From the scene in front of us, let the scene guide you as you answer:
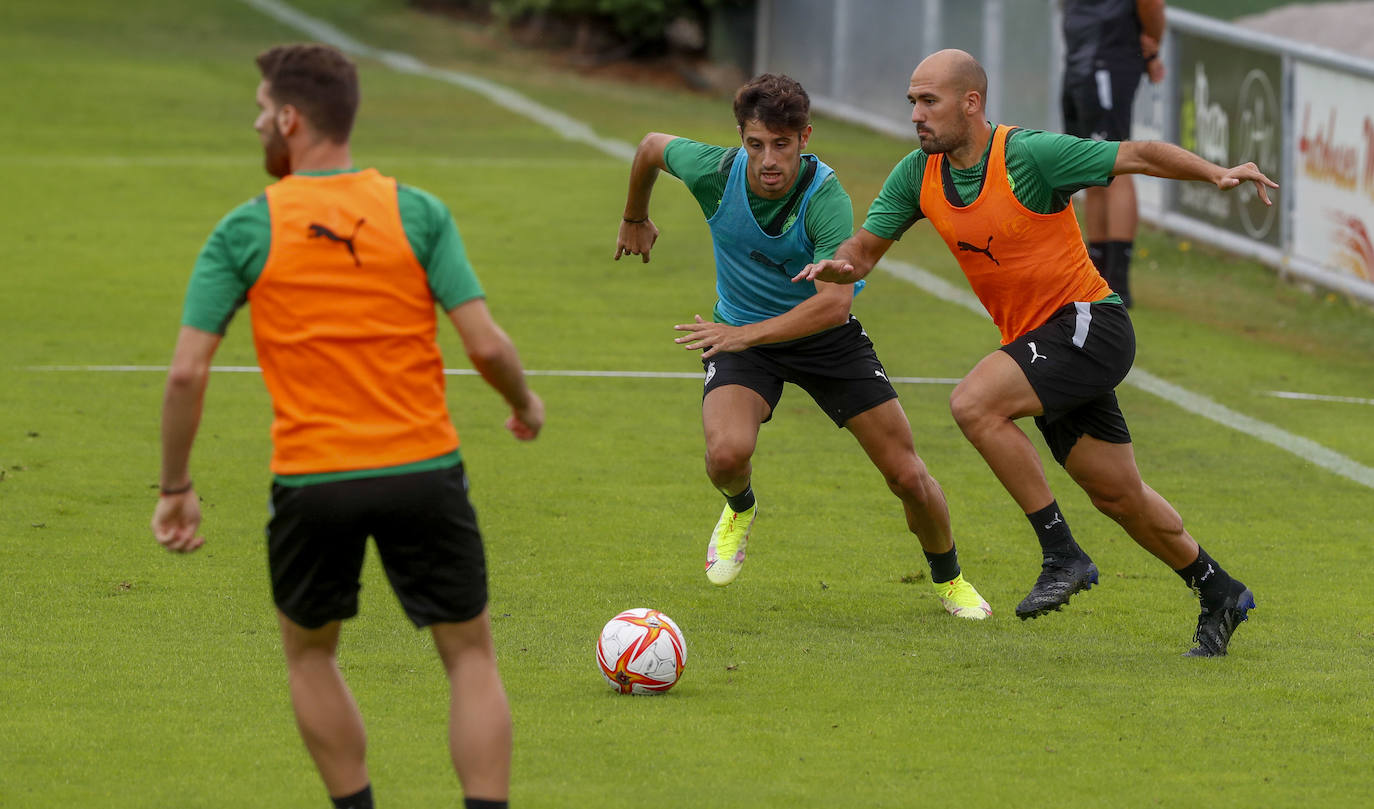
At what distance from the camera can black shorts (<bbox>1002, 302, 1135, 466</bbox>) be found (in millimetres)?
6754

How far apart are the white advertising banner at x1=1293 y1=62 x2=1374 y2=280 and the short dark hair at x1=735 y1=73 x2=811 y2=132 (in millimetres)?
8066

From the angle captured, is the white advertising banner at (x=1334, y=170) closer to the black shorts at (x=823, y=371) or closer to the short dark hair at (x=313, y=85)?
the black shorts at (x=823, y=371)

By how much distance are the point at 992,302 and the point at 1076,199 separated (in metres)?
12.0

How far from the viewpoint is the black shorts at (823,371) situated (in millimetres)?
7273

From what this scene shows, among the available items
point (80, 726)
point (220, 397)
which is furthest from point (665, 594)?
point (220, 397)

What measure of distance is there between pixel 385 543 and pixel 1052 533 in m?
3.12

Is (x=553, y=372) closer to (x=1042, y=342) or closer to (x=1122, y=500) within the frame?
(x=1042, y=342)

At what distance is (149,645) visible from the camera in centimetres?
661

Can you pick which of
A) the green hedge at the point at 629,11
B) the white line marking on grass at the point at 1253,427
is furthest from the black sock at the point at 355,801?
the green hedge at the point at 629,11

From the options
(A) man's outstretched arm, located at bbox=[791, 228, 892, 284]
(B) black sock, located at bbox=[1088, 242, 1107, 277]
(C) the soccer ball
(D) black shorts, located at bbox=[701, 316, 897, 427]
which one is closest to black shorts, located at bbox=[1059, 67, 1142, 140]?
(B) black sock, located at bbox=[1088, 242, 1107, 277]

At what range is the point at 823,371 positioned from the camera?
7.31 m

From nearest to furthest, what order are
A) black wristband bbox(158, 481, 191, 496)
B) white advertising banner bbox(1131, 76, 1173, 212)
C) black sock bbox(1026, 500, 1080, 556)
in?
black wristband bbox(158, 481, 191, 496) → black sock bbox(1026, 500, 1080, 556) → white advertising banner bbox(1131, 76, 1173, 212)

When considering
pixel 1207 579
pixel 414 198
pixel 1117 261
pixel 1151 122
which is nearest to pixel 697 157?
pixel 1207 579

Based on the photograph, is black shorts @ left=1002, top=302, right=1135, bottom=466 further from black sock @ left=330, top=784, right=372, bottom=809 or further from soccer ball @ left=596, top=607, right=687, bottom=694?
black sock @ left=330, top=784, right=372, bottom=809
